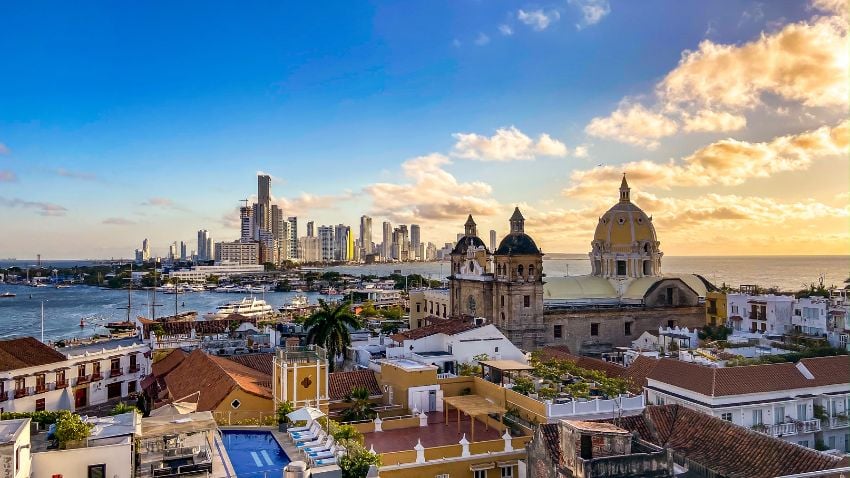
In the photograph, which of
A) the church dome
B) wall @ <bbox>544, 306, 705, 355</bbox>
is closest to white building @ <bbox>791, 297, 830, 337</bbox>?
wall @ <bbox>544, 306, 705, 355</bbox>

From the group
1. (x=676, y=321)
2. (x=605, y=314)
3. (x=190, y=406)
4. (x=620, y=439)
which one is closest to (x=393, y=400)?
(x=190, y=406)

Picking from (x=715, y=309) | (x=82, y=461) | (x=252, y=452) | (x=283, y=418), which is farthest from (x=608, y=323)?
(x=82, y=461)

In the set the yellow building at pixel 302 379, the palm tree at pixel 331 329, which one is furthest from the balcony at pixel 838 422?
the palm tree at pixel 331 329

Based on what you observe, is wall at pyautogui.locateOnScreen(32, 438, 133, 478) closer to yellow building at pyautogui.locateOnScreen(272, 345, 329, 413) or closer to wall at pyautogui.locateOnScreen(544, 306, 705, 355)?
yellow building at pyautogui.locateOnScreen(272, 345, 329, 413)

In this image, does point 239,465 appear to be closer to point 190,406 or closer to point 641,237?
point 190,406

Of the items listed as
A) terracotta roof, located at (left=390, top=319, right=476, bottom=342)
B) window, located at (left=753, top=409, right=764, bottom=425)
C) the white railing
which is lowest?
the white railing
